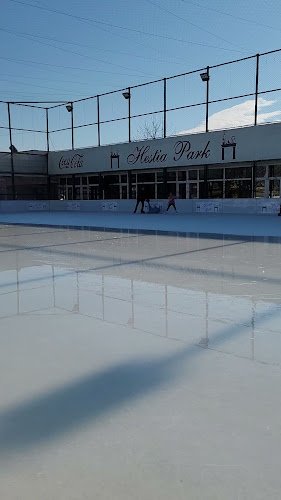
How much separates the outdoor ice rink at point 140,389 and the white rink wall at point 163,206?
54.4 feet

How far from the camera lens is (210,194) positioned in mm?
25906

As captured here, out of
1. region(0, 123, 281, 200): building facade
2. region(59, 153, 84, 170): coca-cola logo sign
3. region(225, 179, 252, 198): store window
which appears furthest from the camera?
region(59, 153, 84, 170): coca-cola logo sign

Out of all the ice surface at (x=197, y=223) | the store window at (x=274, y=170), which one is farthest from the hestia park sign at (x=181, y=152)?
the ice surface at (x=197, y=223)

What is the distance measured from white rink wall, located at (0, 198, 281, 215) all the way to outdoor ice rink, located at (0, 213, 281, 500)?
16.6 meters

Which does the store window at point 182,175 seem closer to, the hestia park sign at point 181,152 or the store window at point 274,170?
the hestia park sign at point 181,152

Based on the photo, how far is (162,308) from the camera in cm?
430

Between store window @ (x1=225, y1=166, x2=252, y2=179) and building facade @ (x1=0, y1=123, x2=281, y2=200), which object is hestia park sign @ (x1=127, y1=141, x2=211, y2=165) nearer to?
building facade @ (x1=0, y1=123, x2=281, y2=200)

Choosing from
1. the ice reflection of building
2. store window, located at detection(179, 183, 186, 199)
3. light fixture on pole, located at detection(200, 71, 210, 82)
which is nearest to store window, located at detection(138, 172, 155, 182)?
store window, located at detection(179, 183, 186, 199)

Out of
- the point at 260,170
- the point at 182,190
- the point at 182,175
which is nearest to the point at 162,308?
the point at 260,170

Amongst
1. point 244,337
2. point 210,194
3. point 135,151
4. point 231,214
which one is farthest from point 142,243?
point 135,151

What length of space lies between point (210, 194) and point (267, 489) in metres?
24.9

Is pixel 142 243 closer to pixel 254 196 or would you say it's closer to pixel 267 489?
pixel 267 489

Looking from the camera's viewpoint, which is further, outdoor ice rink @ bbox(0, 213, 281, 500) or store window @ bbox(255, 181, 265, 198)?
store window @ bbox(255, 181, 265, 198)

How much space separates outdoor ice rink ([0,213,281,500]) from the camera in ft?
5.64
